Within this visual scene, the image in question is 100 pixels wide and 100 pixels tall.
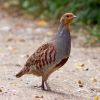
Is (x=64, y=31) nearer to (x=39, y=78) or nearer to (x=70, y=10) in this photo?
(x=39, y=78)

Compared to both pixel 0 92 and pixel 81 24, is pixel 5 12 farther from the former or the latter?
pixel 0 92

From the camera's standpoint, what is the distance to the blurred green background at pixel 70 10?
13.4 meters

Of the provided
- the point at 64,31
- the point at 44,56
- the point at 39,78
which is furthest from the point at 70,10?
the point at 44,56

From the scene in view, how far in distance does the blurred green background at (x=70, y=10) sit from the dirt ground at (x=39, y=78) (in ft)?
1.36

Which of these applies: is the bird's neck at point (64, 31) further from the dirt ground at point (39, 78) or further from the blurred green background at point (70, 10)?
the blurred green background at point (70, 10)

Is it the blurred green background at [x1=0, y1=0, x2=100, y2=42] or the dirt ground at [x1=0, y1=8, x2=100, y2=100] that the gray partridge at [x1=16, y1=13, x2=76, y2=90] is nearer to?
the dirt ground at [x1=0, y1=8, x2=100, y2=100]

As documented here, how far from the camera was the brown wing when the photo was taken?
25.8 ft

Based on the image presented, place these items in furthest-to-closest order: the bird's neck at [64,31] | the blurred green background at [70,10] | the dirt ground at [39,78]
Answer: the blurred green background at [70,10] → the bird's neck at [64,31] → the dirt ground at [39,78]

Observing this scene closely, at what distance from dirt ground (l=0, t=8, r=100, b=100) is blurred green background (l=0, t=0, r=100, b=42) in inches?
16.3

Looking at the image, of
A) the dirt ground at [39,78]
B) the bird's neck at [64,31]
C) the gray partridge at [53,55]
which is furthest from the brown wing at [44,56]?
the dirt ground at [39,78]

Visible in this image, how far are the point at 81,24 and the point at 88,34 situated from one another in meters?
0.73

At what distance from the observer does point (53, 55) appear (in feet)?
25.7

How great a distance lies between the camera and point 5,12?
17.0m

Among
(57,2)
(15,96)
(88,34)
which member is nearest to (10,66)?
(15,96)
